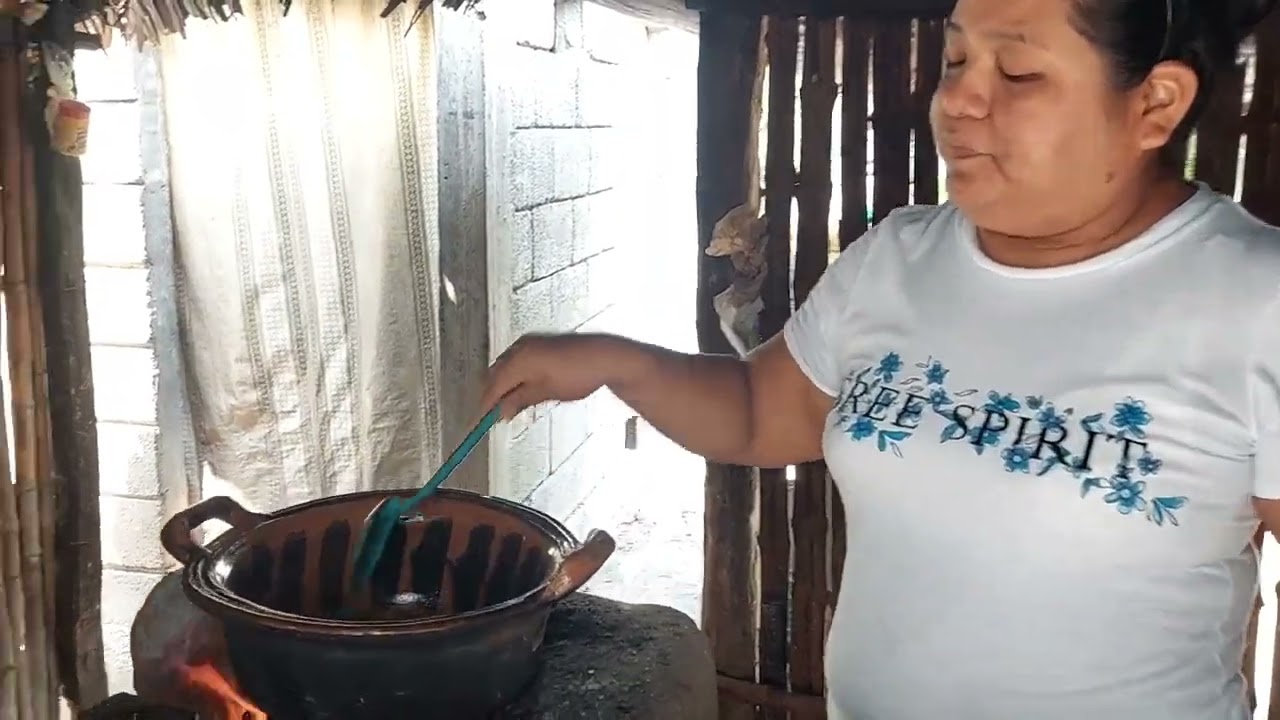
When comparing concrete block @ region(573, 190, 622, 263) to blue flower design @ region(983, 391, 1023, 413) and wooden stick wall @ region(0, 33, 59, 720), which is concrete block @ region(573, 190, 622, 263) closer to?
wooden stick wall @ region(0, 33, 59, 720)

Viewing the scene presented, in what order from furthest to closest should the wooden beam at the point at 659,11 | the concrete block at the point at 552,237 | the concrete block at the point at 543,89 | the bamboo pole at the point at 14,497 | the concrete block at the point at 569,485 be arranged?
the concrete block at the point at 569,485 → the concrete block at the point at 552,237 → the concrete block at the point at 543,89 → the wooden beam at the point at 659,11 → the bamboo pole at the point at 14,497

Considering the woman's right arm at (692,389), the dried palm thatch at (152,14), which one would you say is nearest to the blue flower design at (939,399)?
the woman's right arm at (692,389)

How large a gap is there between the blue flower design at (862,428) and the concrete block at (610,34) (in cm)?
224

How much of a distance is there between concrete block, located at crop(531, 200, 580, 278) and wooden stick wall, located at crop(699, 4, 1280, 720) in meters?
1.23

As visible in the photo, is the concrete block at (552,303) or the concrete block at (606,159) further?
the concrete block at (606,159)

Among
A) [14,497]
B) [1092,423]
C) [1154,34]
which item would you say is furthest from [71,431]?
[1154,34]

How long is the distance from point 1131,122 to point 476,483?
2022mm

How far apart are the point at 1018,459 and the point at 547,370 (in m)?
0.59

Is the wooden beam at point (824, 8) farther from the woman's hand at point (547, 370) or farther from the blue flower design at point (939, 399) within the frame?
the blue flower design at point (939, 399)

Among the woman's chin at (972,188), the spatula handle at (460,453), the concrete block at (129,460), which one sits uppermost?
the woman's chin at (972,188)

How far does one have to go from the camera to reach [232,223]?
2555mm

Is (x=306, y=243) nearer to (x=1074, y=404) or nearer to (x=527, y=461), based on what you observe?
(x=527, y=461)

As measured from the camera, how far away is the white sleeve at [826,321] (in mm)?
1362

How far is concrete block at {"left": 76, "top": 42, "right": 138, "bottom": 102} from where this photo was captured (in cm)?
248
